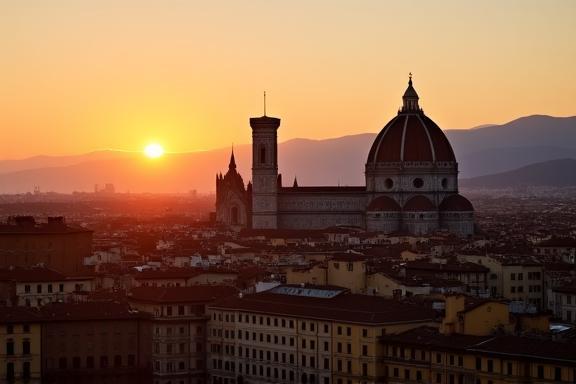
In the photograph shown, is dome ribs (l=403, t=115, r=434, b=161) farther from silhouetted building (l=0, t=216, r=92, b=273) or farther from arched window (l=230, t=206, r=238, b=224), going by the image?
silhouetted building (l=0, t=216, r=92, b=273)

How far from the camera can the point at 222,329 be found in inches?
2904

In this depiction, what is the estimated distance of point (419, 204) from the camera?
16675cm

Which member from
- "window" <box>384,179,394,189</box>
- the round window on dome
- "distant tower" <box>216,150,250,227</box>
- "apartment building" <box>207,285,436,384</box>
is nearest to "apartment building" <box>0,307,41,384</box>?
"apartment building" <box>207,285,436,384</box>

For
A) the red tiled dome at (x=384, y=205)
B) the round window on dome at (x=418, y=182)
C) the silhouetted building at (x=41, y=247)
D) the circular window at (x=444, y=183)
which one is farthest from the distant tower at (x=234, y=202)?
the silhouetted building at (x=41, y=247)

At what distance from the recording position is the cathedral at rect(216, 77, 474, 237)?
167 meters

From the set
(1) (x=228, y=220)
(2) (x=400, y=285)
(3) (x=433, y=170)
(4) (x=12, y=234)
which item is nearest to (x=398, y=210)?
(3) (x=433, y=170)

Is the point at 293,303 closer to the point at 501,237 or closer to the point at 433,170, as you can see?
the point at 501,237

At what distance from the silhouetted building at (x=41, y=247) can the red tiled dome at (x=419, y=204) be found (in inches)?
2595

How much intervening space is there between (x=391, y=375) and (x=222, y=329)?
12478 millimetres

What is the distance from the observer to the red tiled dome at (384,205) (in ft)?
552

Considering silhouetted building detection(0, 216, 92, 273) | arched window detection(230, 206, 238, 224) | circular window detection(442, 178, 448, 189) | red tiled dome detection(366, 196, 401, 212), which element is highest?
circular window detection(442, 178, 448, 189)

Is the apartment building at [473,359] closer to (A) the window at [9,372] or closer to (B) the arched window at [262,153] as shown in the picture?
(A) the window at [9,372]

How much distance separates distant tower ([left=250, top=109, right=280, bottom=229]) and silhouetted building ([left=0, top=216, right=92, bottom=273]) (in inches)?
2777

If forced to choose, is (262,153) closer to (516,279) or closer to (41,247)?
(41,247)
